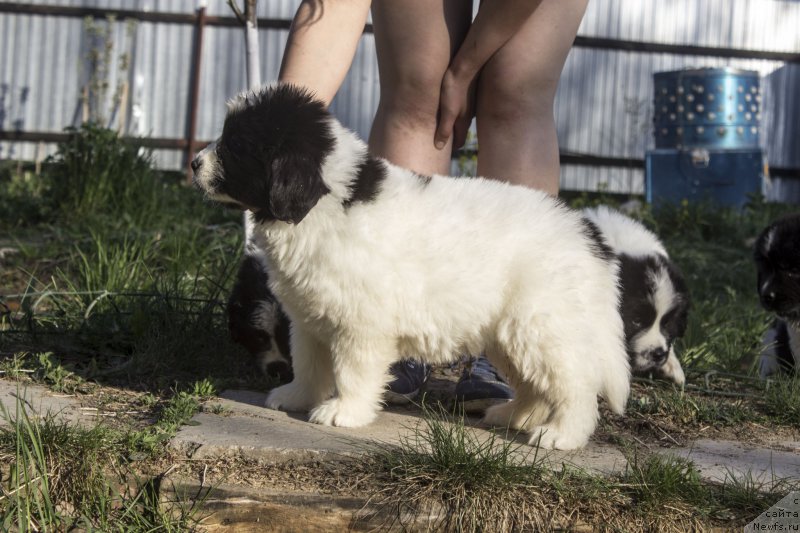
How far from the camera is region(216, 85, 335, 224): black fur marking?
2.50 meters

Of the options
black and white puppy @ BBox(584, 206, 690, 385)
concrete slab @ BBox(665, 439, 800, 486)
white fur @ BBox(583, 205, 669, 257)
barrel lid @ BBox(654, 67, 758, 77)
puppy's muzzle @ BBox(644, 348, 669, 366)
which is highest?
barrel lid @ BBox(654, 67, 758, 77)

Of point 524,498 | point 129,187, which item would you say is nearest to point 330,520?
point 524,498

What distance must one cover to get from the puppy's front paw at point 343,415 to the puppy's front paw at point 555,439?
49 cm

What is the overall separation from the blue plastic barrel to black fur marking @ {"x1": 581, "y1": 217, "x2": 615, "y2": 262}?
699 centimetres

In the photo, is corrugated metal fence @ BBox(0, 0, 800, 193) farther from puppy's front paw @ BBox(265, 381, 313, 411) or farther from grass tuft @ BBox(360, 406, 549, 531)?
grass tuft @ BBox(360, 406, 549, 531)

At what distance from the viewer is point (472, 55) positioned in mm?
3295

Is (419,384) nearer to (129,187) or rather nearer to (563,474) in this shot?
(563,474)

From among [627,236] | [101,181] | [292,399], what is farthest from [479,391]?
[101,181]

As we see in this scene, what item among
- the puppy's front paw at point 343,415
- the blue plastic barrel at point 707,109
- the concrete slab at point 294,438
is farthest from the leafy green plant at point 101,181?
the blue plastic barrel at point 707,109

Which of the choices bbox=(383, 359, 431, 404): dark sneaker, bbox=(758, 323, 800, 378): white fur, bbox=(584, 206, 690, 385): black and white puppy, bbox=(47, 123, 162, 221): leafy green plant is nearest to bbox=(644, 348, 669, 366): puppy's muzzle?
bbox=(584, 206, 690, 385): black and white puppy

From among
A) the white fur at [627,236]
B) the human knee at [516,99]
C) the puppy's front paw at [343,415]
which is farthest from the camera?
the white fur at [627,236]

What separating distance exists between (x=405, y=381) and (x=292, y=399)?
1.58ft

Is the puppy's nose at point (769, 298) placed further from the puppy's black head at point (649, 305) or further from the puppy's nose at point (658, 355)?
the puppy's nose at point (658, 355)

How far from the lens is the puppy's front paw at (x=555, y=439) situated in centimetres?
262
